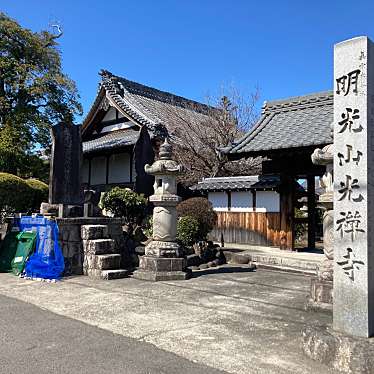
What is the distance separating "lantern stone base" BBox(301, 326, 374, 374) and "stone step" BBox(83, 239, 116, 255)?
6694 mm

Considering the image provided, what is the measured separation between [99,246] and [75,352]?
228 inches

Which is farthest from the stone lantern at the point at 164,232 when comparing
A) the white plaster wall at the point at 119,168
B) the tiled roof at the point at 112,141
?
the white plaster wall at the point at 119,168

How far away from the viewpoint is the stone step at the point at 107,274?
952cm

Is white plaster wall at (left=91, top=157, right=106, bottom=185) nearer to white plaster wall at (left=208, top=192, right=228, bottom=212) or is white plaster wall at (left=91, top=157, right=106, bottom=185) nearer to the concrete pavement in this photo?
white plaster wall at (left=208, top=192, right=228, bottom=212)

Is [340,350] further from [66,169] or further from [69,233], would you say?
[66,169]

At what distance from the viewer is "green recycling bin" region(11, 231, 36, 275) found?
10219 mm

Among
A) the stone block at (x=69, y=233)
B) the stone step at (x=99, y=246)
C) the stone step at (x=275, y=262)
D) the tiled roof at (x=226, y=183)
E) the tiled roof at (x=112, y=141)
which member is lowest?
the stone step at (x=275, y=262)

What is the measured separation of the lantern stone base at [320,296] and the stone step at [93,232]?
19.2 feet

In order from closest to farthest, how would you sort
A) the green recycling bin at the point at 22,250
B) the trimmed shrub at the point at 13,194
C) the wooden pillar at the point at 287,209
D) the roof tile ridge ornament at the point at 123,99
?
the green recycling bin at the point at 22,250 < the wooden pillar at the point at 287,209 < the trimmed shrub at the point at 13,194 < the roof tile ridge ornament at the point at 123,99

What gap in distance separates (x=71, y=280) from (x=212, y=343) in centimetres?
549

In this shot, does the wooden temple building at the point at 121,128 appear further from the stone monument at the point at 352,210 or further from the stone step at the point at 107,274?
the stone monument at the point at 352,210

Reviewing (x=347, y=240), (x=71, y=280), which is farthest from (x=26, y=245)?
(x=347, y=240)

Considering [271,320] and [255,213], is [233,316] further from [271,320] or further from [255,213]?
[255,213]

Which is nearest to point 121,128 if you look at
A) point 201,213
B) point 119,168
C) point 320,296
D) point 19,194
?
point 119,168
